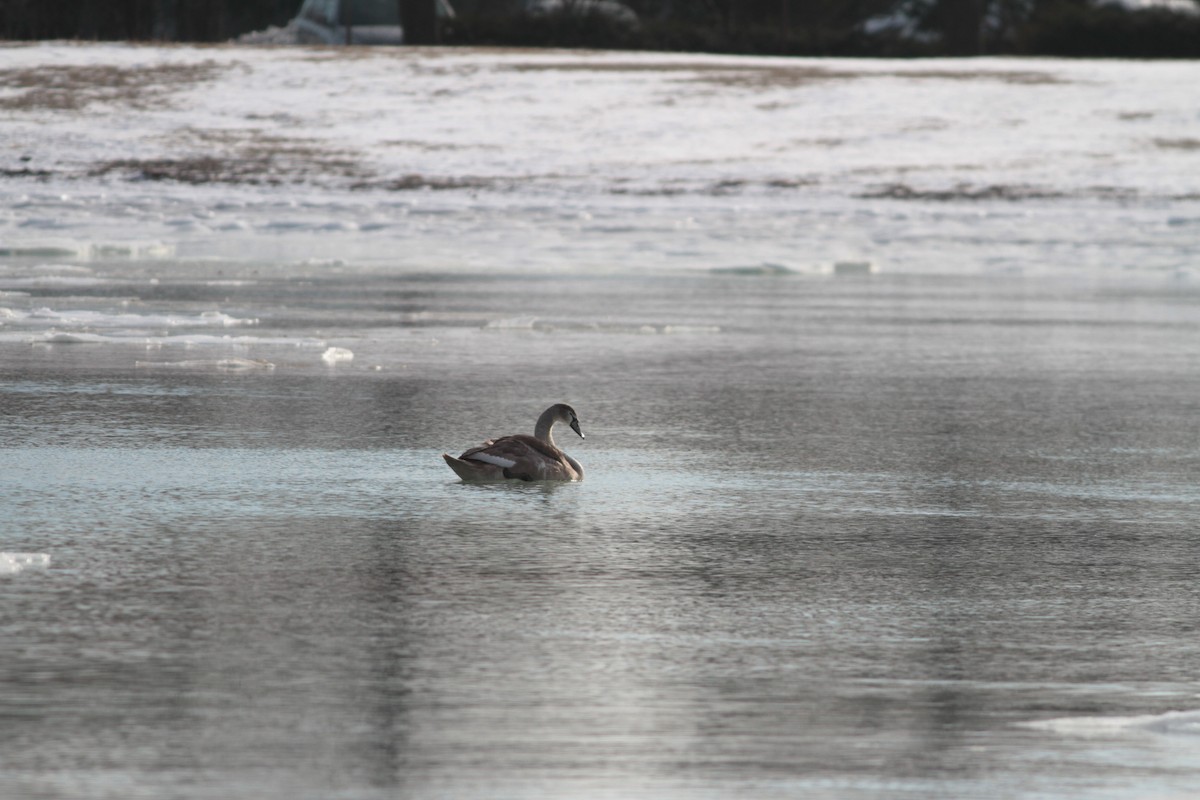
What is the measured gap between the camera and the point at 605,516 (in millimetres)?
6992

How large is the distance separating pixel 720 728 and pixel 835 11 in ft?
170

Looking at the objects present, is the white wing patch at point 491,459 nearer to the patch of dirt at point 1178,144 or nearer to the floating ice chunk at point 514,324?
the floating ice chunk at point 514,324

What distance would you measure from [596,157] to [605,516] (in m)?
22.0

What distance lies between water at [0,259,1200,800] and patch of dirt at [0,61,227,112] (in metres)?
19.6

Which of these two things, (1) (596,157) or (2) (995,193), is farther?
(1) (596,157)

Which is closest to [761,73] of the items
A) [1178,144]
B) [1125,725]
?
[1178,144]

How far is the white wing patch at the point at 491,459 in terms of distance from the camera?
24.7 feet

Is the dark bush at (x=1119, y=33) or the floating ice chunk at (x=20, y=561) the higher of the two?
the dark bush at (x=1119, y=33)

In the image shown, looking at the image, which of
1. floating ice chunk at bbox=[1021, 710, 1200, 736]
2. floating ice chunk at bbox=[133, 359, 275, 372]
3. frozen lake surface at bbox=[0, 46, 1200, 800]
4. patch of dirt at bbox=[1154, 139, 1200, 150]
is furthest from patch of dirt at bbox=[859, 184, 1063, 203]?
floating ice chunk at bbox=[1021, 710, 1200, 736]

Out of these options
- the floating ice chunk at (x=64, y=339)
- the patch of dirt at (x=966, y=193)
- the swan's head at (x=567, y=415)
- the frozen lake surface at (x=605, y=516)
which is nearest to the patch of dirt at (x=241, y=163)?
the frozen lake surface at (x=605, y=516)

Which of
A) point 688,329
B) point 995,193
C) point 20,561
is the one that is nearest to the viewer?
point 20,561

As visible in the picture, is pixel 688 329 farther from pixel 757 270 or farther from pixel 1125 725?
pixel 1125 725

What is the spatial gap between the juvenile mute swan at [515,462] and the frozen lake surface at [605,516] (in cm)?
13

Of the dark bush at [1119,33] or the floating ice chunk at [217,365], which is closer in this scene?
the floating ice chunk at [217,365]
